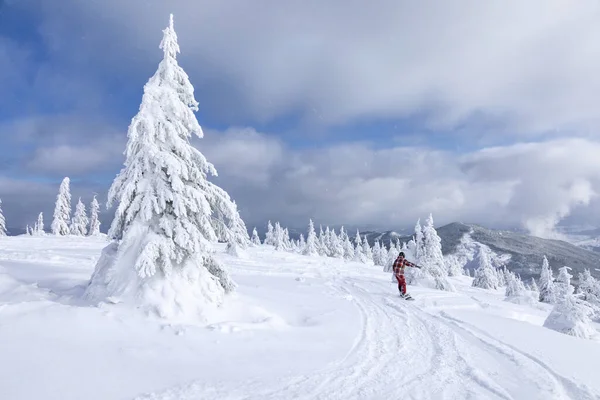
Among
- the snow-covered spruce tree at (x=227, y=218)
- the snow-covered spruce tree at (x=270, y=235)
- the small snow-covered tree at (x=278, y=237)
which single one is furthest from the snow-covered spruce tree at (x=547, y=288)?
the snow-covered spruce tree at (x=270, y=235)

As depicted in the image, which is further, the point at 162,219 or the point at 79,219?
the point at 79,219

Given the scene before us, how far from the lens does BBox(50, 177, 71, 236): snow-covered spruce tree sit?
A: 6712 cm

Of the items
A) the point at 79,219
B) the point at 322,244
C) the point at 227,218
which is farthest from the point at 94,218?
the point at 227,218

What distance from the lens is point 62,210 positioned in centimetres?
6812

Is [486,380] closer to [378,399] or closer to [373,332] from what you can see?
[378,399]

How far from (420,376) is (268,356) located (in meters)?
3.21

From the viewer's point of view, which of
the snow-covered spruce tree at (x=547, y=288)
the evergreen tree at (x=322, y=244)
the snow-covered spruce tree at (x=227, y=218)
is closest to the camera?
the snow-covered spruce tree at (x=227, y=218)

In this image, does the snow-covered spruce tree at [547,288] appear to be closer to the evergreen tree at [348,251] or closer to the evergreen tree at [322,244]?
the evergreen tree at [348,251]

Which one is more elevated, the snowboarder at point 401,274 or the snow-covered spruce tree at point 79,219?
the snow-covered spruce tree at point 79,219

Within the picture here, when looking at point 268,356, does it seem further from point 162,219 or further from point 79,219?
point 79,219

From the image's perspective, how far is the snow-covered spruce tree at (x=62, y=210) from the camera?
67.1m

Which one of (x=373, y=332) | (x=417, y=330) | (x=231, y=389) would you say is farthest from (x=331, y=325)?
(x=231, y=389)

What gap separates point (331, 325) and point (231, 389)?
488cm

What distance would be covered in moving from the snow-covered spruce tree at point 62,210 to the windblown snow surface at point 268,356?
6810cm
